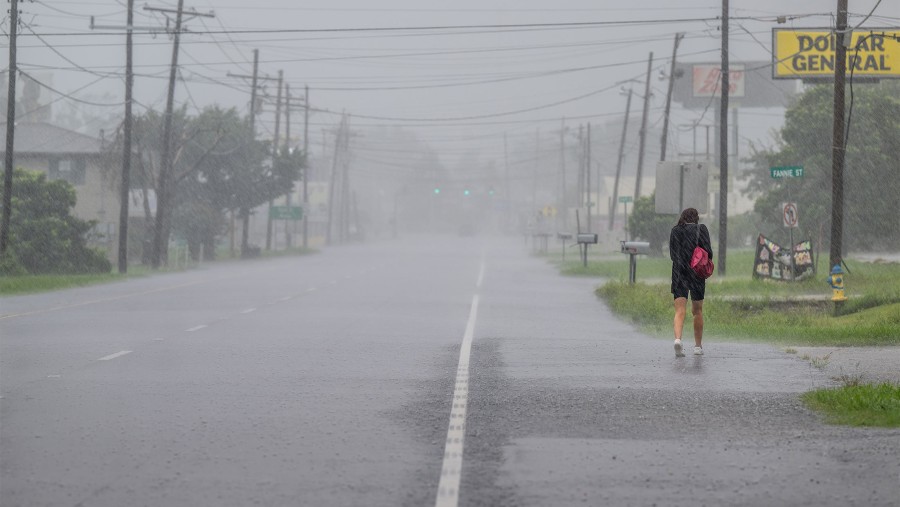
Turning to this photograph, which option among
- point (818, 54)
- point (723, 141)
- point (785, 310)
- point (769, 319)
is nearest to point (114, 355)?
point (769, 319)

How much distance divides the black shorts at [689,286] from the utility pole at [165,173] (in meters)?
37.0

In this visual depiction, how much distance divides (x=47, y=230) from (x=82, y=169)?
2045 cm

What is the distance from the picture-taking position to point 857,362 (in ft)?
53.8

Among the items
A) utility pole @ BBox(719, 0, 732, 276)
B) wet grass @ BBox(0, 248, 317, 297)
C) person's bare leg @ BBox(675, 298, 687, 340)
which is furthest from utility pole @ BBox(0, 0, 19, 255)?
person's bare leg @ BBox(675, 298, 687, 340)

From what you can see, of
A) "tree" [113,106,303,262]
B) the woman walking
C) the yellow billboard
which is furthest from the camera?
"tree" [113,106,303,262]

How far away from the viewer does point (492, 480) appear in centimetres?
847

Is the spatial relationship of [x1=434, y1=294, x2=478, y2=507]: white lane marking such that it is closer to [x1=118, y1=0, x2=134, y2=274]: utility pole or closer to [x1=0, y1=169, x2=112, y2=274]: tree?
[x1=0, y1=169, x2=112, y2=274]: tree

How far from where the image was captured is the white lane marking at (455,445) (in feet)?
26.1

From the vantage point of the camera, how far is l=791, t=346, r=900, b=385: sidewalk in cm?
1459

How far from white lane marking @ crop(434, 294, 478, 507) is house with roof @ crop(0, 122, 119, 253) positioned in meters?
53.3

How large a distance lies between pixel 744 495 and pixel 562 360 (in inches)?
335

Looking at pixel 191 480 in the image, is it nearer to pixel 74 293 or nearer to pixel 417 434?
pixel 417 434

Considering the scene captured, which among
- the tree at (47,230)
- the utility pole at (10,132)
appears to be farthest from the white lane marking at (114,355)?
the tree at (47,230)

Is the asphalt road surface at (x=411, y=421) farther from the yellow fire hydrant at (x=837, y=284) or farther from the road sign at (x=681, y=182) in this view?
the road sign at (x=681, y=182)
